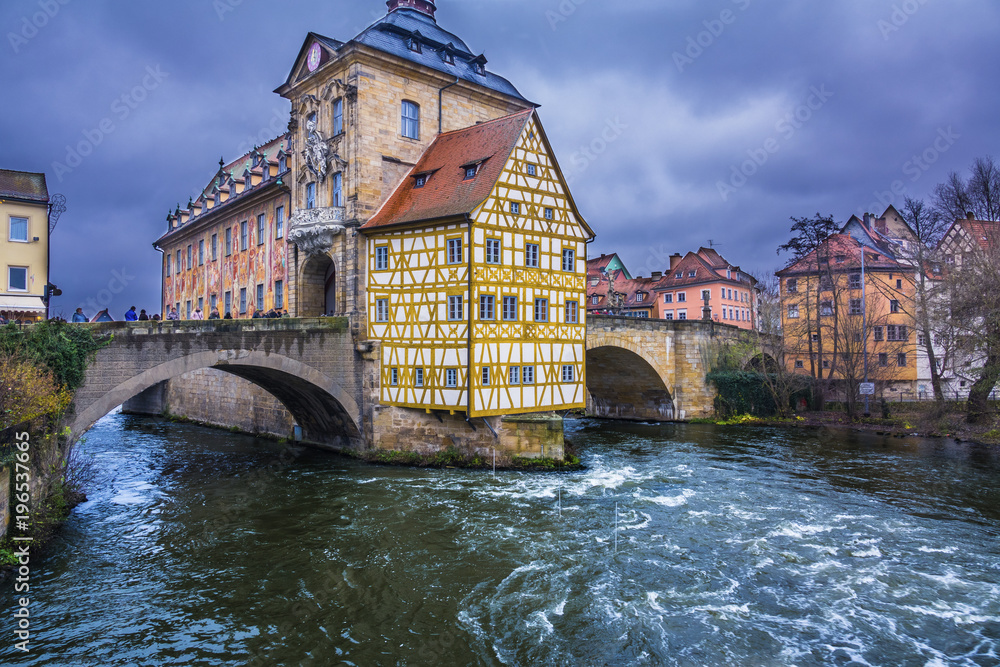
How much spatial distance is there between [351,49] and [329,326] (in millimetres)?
8971

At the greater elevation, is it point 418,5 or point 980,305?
point 418,5

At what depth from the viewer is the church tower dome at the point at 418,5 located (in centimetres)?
2759

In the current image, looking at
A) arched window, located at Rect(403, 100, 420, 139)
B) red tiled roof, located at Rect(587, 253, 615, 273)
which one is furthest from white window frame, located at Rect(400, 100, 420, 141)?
red tiled roof, located at Rect(587, 253, 615, 273)

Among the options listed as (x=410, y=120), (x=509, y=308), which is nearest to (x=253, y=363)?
(x=509, y=308)

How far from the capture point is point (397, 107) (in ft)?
74.1

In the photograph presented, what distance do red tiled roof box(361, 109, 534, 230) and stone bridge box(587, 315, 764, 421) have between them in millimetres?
11807

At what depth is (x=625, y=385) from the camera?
110 feet

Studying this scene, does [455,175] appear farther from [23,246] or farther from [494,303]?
[23,246]

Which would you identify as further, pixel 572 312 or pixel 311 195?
pixel 311 195

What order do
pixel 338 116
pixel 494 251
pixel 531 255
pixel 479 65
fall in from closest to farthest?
pixel 494 251 → pixel 531 255 → pixel 338 116 → pixel 479 65

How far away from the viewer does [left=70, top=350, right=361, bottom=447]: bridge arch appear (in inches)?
623

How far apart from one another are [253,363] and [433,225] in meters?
6.55

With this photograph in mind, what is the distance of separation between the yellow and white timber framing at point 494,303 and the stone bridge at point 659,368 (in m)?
9.08

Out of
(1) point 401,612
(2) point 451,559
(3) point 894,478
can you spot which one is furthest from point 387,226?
(3) point 894,478
